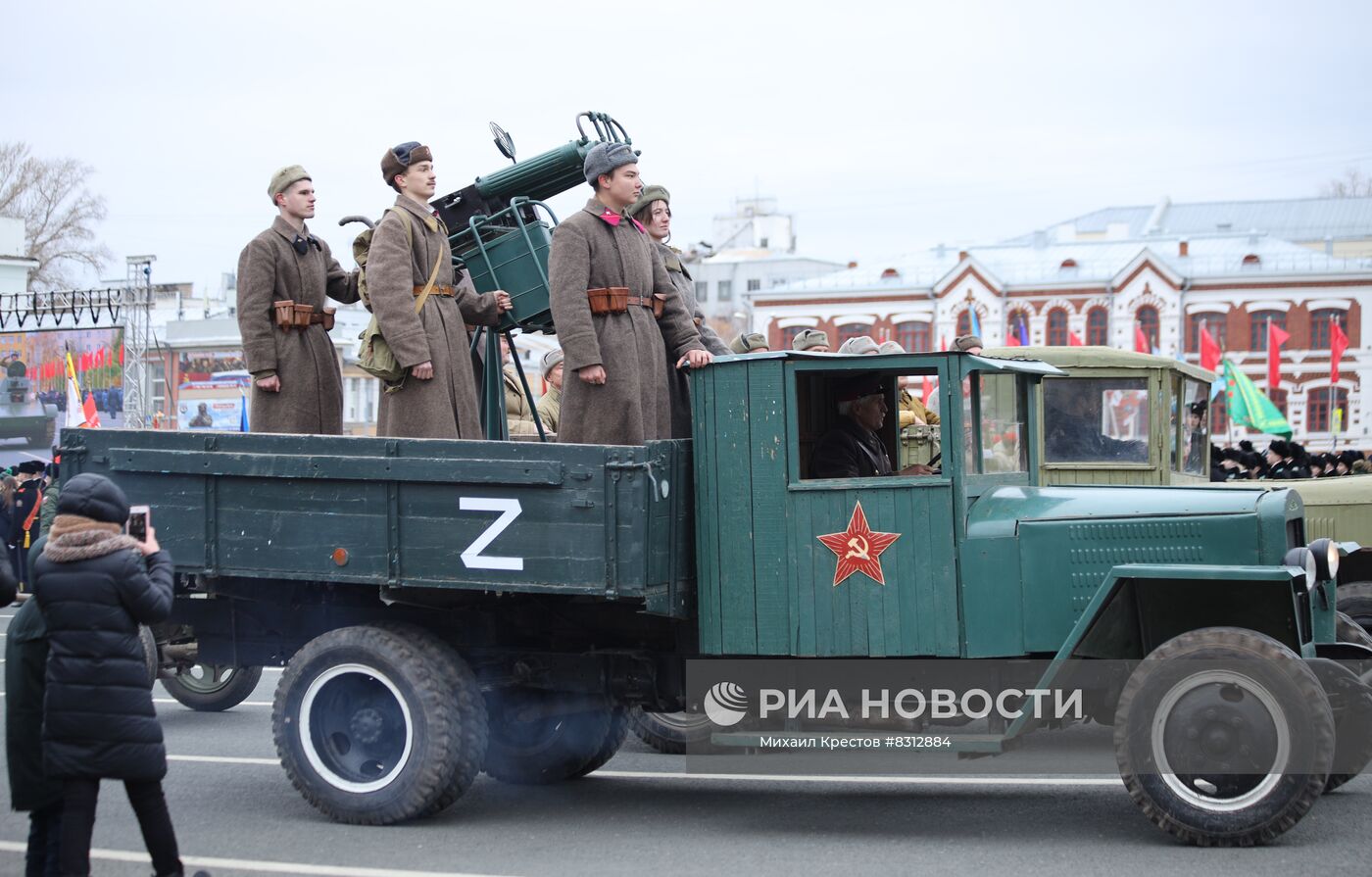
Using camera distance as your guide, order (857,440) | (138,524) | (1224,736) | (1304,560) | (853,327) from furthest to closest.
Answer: (853,327)
(857,440)
(1304,560)
(1224,736)
(138,524)

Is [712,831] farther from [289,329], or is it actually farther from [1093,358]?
[1093,358]

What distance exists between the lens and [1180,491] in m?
6.69

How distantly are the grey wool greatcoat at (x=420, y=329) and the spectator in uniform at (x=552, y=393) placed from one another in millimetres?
2612

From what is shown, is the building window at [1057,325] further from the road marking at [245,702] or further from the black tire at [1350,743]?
the black tire at [1350,743]

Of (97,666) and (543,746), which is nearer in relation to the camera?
(97,666)

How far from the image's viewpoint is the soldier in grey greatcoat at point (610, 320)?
7.19m

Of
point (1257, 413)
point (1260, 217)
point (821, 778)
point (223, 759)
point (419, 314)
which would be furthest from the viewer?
point (1260, 217)

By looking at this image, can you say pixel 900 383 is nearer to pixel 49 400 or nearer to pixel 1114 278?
pixel 49 400

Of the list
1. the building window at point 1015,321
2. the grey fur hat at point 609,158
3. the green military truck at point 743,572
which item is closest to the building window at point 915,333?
the building window at point 1015,321

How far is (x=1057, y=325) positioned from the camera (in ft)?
195

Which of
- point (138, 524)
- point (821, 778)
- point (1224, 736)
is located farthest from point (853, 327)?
point (138, 524)

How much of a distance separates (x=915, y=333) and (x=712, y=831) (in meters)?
55.7

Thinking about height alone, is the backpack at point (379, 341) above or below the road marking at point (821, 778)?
above

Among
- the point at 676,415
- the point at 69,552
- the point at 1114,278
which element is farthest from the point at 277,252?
the point at 1114,278
